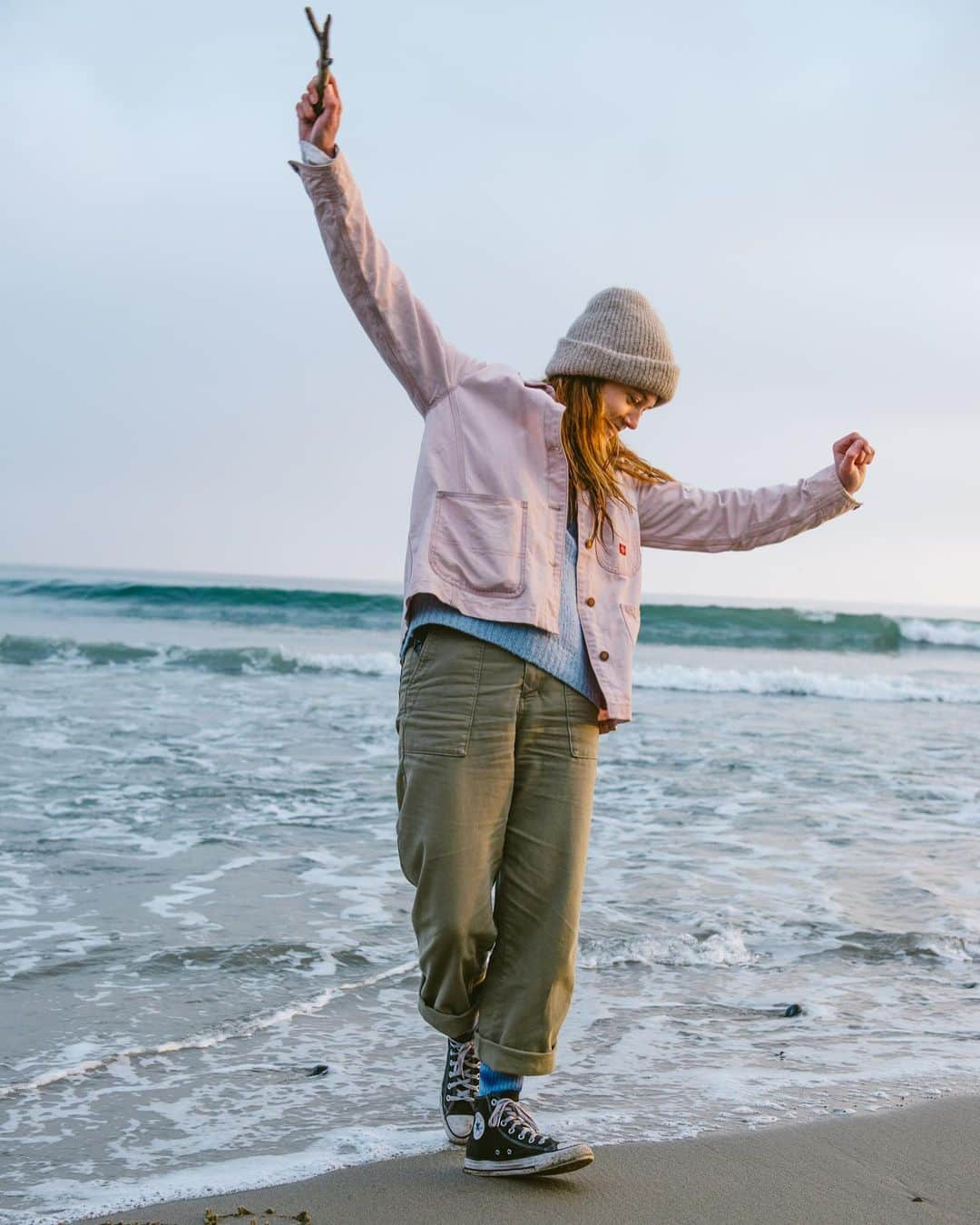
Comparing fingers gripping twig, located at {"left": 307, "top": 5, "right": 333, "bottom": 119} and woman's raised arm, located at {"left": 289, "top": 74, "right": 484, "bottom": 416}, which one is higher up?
fingers gripping twig, located at {"left": 307, "top": 5, "right": 333, "bottom": 119}

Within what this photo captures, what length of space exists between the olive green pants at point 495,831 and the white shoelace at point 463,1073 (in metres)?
0.14

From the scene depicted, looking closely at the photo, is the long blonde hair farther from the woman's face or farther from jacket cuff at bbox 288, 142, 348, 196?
jacket cuff at bbox 288, 142, 348, 196

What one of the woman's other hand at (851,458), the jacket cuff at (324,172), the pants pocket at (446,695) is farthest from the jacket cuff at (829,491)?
the jacket cuff at (324,172)

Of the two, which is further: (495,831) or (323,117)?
(495,831)

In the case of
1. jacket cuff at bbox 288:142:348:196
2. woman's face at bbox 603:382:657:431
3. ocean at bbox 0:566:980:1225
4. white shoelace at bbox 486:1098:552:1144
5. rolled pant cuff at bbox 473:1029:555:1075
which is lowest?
ocean at bbox 0:566:980:1225

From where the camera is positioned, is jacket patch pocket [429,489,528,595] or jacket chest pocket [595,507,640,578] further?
jacket chest pocket [595,507,640,578]

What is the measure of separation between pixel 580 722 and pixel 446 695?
0.31 metres

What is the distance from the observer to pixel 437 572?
2516mm

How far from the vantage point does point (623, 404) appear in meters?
2.78

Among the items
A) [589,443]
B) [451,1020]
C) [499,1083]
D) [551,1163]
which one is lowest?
[551,1163]

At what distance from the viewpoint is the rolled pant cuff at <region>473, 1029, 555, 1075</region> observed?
258 centimetres

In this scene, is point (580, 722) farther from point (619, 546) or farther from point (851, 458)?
point (851, 458)

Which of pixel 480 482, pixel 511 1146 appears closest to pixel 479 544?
pixel 480 482

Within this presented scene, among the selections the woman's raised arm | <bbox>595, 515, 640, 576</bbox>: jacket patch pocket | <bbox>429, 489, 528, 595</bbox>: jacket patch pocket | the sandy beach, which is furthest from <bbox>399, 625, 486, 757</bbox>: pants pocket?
the sandy beach
